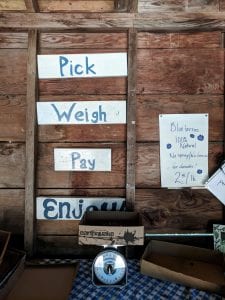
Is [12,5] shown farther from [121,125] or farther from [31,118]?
[121,125]

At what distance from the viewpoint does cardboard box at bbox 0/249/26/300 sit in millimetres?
1274

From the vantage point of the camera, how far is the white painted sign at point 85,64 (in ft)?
5.26

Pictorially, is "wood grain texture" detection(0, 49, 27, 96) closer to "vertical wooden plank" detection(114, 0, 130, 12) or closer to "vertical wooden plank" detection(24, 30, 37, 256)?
"vertical wooden plank" detection(24, 30, 37, 256)

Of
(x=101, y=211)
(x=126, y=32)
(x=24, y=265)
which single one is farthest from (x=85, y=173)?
(x=126, y=32)

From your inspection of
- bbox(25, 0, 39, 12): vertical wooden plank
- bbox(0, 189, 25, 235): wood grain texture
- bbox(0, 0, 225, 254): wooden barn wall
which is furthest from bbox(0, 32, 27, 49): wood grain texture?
bbox(0, 189, 25, 235): wood grain texture

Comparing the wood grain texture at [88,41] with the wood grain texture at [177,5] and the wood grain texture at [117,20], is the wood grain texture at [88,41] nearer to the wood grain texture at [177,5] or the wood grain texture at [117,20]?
the wood grain texture at [117,20]

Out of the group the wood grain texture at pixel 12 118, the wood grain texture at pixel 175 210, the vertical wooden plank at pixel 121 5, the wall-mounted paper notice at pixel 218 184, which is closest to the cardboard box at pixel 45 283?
the wood grain texture at pixel 175 210

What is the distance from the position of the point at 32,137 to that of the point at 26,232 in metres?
0.54

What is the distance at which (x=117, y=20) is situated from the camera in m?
1.59

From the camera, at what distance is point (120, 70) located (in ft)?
5.27

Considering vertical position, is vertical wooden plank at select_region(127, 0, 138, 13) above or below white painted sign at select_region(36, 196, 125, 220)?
above

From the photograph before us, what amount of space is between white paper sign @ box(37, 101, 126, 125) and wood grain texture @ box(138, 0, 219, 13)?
21.6 inches

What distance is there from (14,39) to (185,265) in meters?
1.56

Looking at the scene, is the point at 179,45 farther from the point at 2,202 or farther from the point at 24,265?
the point at 24,265
